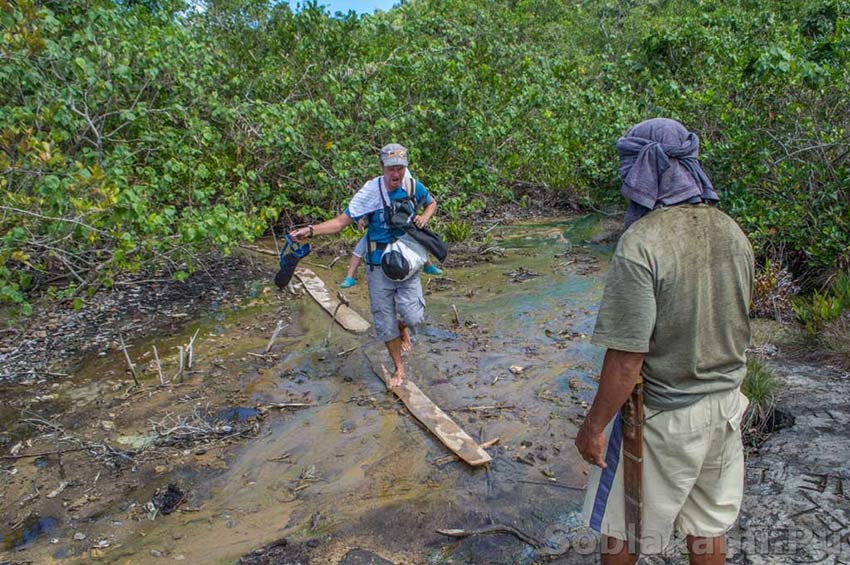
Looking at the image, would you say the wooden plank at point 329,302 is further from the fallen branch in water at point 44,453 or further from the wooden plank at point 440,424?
the fallen branch in water at point 44,453

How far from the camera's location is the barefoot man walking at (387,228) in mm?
4570

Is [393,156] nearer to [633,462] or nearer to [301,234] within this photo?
[301,234]

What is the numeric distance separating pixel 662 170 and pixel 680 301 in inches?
17.7

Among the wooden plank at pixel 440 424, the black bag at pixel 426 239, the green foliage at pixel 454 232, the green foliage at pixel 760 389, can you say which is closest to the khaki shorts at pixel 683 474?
the wooden plank at pixel 440 424

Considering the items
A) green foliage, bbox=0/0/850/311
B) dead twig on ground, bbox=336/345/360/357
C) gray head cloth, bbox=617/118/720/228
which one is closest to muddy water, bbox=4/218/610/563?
dead twig on ground, bbox=336/345/360/357

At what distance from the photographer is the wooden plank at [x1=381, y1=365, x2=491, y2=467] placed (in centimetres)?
402

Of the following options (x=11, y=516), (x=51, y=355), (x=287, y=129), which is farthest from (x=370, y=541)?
(x=287, y=129)

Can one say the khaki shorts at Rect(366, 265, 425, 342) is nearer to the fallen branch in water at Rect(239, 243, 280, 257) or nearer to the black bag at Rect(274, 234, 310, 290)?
the black bag at Rect(274, 234, 310, 290)

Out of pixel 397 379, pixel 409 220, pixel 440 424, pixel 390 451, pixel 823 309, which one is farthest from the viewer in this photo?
pixel 823 309

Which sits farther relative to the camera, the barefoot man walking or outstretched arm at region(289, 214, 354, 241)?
the barefoot man walking

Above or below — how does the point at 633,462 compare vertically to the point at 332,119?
below

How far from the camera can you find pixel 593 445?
7.47ft

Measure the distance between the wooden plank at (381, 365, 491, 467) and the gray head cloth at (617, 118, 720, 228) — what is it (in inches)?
89.3

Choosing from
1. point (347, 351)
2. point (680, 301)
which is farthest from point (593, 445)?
point (347, 351)
